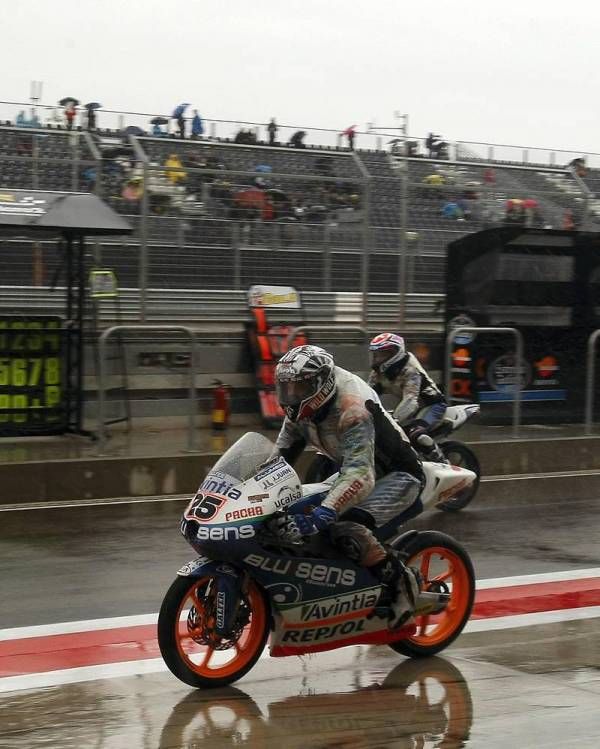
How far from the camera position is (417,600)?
6559mm

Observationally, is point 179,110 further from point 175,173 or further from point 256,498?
point 256,498

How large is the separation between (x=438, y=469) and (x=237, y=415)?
9956 millimetres

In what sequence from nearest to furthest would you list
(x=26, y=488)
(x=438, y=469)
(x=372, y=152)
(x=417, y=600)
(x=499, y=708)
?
(x=499, y=708), (x=417, y=600), (x=438, y=469), (x=26, y=488), (x=372, y=152)

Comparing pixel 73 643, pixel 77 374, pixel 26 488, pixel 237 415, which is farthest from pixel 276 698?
pixel 237 415

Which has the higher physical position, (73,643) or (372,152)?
(372,152)

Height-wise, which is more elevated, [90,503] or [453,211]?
[453,211]

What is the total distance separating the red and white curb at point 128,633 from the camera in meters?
6.31

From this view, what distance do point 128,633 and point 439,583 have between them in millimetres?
1883

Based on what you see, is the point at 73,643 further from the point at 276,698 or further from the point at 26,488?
the point at 26,488

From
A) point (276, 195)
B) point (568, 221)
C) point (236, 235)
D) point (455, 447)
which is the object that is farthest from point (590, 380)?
point (236, 235)

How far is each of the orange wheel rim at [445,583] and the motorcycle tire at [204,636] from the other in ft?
3.57

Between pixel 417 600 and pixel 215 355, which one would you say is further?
pixel 215 355

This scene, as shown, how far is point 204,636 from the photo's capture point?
19.5 feet

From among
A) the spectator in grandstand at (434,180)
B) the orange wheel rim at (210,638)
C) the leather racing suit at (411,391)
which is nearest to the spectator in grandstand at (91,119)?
the spectator in grandstand at (434,180)
